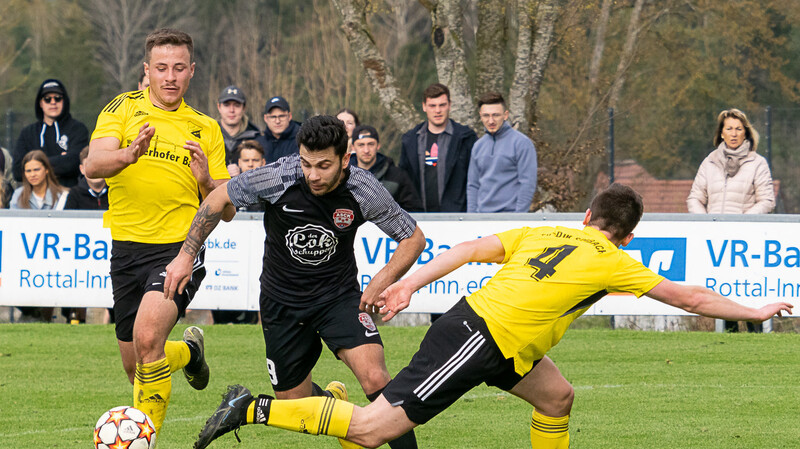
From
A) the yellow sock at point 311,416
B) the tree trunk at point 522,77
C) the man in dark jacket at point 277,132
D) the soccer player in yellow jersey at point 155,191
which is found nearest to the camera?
the yellow sock at point 311,416

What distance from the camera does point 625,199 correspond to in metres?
5.11

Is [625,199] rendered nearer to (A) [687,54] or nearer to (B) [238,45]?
(A) [687,54]

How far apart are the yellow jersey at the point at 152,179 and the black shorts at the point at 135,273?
0.18 feet

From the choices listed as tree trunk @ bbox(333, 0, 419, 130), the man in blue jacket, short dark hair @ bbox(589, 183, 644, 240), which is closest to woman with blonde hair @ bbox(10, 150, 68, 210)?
the man in blue jacket

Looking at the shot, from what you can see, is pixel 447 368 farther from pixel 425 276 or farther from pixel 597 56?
pixel 597 56

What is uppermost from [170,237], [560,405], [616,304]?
[170,237]

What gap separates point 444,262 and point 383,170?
575 centimetres

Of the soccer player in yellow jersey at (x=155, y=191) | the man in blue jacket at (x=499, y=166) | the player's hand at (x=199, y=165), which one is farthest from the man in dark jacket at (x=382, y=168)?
the player's hand at (x=199, y=165)

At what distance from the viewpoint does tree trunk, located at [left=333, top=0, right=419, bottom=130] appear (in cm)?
1589

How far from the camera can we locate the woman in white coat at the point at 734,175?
34.6 feet

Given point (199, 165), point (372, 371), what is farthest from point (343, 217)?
point (199, 165)

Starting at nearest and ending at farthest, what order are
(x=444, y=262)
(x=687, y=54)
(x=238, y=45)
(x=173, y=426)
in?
(x=444, y=262)
(x=173, y=426)
(x=687, y=54)
(x=238, y=45)

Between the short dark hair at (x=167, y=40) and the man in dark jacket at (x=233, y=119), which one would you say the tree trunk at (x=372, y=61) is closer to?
the man in dark jacket at (x=233, y=119)

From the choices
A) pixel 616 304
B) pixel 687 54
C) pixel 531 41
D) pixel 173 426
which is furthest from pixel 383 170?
pixel 687 54
